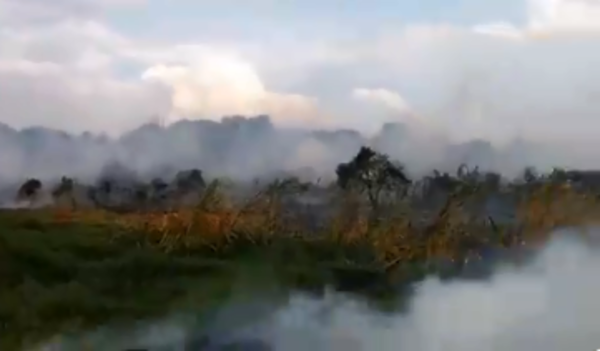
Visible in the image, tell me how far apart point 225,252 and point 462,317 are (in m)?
0.36

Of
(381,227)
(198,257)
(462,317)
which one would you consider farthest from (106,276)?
(462,317)

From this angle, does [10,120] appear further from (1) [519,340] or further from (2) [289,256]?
(1) [519,340]

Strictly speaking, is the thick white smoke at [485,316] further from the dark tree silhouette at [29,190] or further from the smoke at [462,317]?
the dark tree silhouette at [29,190]

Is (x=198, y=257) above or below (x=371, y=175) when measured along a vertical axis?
below

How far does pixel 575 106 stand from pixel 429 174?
0.26 m

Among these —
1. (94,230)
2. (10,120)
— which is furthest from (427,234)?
(10,120)

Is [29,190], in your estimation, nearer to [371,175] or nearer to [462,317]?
[371,175]

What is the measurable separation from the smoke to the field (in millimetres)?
23

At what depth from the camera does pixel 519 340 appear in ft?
3.98

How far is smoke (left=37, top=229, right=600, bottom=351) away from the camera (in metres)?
1.14

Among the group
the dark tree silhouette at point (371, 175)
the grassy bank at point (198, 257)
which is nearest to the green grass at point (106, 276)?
the grassy bank at point (198, 257)

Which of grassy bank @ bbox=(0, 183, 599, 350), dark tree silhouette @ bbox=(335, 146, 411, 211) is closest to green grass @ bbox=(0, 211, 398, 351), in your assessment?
grassy bank @ bbox=(0, 183, 599, 350)

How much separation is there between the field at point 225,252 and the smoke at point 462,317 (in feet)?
0.08

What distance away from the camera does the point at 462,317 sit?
1.21 meters
